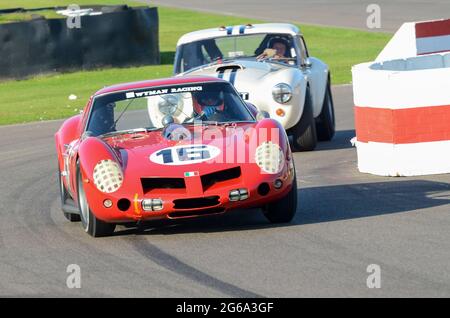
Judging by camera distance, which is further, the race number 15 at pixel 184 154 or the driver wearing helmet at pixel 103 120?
the driver wearing helmet at pixel 103 120

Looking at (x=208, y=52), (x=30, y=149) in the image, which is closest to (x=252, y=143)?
(x=208, y=52)

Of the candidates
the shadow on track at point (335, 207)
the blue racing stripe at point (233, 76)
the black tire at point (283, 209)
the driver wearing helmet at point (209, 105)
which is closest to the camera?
the black tire at point (283, 209)

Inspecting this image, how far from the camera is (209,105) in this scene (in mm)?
9711

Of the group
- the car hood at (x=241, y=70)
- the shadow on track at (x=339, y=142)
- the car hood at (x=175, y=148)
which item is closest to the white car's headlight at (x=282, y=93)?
the car hood at (x=241, y=70)

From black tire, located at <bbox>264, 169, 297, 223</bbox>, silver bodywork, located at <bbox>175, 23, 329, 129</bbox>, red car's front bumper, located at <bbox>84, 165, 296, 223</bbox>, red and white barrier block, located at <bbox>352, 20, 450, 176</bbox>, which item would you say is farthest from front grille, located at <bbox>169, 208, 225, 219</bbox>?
silver bodywork, located at <bbox>175, 23, 329, 129</bbox>

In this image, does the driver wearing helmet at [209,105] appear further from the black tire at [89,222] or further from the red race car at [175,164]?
the black tire at [89,222]

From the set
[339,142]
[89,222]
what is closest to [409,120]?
[89,222]

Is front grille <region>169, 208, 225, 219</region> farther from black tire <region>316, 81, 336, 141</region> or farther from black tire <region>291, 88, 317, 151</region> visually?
black tire <region>316, 81, 336, 141</region>

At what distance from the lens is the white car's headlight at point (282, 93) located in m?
13.3

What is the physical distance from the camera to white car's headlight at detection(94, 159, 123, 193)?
849cm

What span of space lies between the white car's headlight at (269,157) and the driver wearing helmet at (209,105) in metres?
0.99

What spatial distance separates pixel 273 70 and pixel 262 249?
20.7 feet

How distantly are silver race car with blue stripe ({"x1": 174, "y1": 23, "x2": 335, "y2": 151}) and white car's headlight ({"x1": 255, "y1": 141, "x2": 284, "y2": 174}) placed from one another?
462 cm

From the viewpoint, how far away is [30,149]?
15.9 meters
